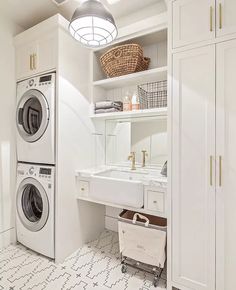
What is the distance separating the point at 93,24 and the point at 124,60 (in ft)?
2.50

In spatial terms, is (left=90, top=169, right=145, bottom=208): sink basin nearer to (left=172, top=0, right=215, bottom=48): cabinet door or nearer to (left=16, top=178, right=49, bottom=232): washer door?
(left=16, top=178, right=49, bottom=232): washer door

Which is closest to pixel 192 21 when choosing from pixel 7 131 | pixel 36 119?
pixel 36 119

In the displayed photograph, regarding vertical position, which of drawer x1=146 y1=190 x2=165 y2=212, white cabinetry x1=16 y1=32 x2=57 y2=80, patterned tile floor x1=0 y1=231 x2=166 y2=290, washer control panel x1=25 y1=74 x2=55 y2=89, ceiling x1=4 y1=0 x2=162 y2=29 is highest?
ceiling x1=4 y1=0 x2=162 y2=29

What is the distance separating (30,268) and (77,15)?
7.17 ft

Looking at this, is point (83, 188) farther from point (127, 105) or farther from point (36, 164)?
point (127, 105)

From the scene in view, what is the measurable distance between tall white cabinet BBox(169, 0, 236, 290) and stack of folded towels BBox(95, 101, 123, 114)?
82 centimetres

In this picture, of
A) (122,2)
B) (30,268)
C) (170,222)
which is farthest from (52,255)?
(122,2)

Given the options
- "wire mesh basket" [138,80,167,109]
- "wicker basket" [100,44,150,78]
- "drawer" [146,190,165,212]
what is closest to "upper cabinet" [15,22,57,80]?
"wicker basket" [100,44,150,78]

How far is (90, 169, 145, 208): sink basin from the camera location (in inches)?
67.2

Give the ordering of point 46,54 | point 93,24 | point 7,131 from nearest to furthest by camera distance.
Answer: point 93,24
point 46,54
point 7,131

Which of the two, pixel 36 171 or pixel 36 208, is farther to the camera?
pixel 36 208

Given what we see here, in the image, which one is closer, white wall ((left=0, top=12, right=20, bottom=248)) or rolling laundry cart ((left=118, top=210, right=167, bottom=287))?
rolling laundry cart ((left=118, top=210, right=167, bottom=287))

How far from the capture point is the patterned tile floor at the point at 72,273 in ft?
5.35

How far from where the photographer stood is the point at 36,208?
2219 mm
